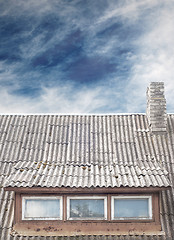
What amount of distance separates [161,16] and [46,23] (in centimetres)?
563

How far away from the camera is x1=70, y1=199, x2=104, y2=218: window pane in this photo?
20.0 feet

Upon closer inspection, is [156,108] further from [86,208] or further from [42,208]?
[42,208]

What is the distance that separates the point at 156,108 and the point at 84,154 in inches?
125

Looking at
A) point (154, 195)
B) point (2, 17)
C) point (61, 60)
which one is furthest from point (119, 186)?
point (61, 60)

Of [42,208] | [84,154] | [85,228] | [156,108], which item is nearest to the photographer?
[85,228]

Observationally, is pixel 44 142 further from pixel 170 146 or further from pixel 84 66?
pixel 84 66

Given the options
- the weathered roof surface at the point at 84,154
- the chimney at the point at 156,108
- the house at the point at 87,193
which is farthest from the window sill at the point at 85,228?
the chimney at the point at 156,108

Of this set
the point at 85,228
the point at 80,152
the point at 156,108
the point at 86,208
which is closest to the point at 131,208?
the point at 86,208

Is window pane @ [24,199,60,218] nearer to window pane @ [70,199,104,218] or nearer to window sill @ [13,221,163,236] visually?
window sill @ [13,221,163,236]

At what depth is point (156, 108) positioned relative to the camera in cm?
907

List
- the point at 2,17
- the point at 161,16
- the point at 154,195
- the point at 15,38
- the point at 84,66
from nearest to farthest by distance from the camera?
1. the point at 154,195
2. the point at 161,16
3. the point at 2,17
4. the point at 15,38
5. the point at 84,66

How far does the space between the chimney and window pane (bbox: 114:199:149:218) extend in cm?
324

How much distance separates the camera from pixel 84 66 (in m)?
15.7

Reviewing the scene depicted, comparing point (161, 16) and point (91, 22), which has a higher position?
point (91, 22)
